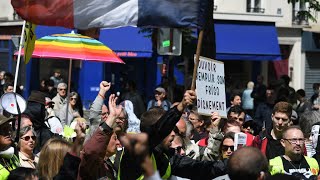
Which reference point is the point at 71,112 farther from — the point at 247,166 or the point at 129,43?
the point at 129,43

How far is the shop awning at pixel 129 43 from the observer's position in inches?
1147

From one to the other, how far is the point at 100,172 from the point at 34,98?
469cm

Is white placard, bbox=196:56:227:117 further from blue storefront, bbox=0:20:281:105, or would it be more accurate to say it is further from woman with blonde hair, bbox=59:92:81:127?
blue storefront, bbox=0:20:281:105

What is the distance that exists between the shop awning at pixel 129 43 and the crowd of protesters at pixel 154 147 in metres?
17.9

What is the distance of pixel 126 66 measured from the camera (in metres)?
31.1

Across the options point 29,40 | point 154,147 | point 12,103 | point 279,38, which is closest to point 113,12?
point 12,103

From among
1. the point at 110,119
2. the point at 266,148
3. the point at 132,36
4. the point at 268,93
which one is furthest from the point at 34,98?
the point at 132,36

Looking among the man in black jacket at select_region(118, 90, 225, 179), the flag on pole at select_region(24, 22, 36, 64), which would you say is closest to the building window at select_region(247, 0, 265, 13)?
the flag on pole at select_region(24, 22, 36, 64)

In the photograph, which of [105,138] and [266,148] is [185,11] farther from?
[105,138]

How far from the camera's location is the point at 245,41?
3159 centimetres

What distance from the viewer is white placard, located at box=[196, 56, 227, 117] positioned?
7734mm

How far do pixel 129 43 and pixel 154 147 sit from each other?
76.5 feet

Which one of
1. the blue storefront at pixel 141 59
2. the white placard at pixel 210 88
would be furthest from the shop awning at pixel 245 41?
the white placard at pixel 210 88

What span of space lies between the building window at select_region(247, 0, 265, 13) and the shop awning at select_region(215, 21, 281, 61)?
27.8 inches
